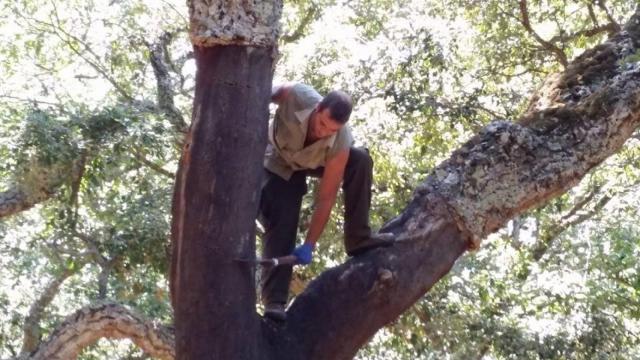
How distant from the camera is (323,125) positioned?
3135 mm

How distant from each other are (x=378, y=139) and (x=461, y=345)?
1.54m

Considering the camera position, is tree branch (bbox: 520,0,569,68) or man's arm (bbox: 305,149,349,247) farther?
tree branch (bbox: 520,0,569,68)

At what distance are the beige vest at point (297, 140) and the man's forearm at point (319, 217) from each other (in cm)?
14

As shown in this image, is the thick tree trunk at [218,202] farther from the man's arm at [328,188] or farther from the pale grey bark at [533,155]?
the pale grey bark at [533,155]

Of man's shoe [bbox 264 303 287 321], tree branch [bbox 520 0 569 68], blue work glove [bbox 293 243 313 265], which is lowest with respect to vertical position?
man's shoe [bbox 264 303 287 321]

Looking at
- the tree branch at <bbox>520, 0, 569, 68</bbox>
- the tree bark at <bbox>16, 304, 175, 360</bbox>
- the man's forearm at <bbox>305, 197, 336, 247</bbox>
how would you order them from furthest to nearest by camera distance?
the tree branch at <bbox>520, 0, 569, 68</bbox> → the tree bark at <bbox>16, 304, 175, 360</bbox> → the man's forearm at <bbox>305, 197, 336, 247</bbox>

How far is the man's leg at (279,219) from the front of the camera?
3.42 metres

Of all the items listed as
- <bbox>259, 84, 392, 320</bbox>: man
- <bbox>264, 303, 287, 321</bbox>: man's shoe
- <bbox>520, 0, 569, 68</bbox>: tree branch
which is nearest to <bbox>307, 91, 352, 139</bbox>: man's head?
<bbox>259, 84, 392, 320</bbox>: man

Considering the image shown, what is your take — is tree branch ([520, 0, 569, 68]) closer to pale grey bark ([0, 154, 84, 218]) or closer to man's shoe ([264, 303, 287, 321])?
pale grey bark ([0, 154, 84, 218])

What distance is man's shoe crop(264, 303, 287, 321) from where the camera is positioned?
119 inches

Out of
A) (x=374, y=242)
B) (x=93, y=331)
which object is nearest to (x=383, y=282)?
(x=374, y=242)

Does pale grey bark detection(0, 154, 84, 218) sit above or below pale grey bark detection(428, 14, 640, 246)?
above

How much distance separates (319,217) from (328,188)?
13 centimetres

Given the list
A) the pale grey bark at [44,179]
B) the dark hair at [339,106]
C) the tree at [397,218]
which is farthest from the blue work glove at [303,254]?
the pale grey bark at [44,179]
